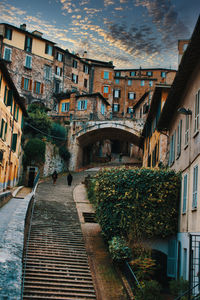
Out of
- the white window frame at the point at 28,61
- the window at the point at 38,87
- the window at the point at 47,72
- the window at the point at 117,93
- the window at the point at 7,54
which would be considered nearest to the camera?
the window at the point at 7,54

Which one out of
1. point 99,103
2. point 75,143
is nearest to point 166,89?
point 75,143

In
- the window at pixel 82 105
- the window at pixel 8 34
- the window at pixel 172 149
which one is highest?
the window at pixel 8 34

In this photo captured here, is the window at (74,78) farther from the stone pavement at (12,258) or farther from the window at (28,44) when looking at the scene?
the stone pavement at (12,258)

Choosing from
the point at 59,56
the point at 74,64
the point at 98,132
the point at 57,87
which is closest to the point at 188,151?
the point at 98,132

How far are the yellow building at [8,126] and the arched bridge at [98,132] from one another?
13139 mm

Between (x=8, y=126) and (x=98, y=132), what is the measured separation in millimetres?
21322

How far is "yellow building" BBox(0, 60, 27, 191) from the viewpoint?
2445cm

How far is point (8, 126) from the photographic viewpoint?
91.0ft

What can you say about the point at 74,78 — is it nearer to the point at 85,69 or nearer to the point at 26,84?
the point at 85,69

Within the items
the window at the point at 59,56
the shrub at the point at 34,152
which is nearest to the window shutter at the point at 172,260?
the shrub at the point at 34,152

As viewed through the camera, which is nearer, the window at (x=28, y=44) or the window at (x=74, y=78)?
the window at (x=28, y=44)

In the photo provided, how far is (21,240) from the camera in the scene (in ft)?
35.9

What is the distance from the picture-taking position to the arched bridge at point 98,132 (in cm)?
4488

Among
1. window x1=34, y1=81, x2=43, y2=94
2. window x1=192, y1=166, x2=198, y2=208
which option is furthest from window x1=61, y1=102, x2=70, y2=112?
window x1=192, y1=166, x2=198, y2=208
